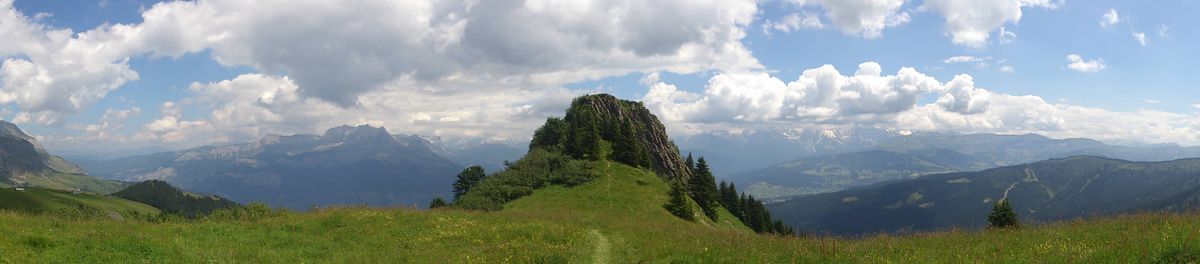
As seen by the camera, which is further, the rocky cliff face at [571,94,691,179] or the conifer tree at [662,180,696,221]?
the rocky cliff face at [571,94,691,179]

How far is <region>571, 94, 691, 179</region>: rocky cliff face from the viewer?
344 feet

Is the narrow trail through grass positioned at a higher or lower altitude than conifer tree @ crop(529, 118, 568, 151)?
lower

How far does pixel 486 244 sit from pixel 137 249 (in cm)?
1119

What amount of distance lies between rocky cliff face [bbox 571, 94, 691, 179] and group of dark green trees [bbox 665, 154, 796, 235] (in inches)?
316

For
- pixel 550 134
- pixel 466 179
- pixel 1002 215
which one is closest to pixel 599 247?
pixel 1002 215

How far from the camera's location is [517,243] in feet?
69.1

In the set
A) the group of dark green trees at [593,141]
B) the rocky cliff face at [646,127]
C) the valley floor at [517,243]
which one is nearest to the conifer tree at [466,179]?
the group of dark green trees at [593,141]

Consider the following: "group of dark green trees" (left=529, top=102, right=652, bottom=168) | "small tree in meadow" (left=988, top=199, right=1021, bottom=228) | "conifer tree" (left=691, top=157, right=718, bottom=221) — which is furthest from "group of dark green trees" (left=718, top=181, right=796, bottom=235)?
"small tree in meadow" (left=988, top=199, right=1021, bottom=228)

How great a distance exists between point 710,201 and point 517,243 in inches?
2355

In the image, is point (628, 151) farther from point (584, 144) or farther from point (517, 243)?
point (517, 243)

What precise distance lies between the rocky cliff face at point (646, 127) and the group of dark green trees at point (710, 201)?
8034 millimetres

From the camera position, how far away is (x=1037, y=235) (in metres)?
15.8

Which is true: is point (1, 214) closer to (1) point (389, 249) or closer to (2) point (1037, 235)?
(1) point (389, 249)

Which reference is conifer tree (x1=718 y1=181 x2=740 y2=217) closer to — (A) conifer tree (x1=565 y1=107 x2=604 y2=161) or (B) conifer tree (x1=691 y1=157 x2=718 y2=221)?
(B) conifer tree (x1=691 y1=157 x2=718 y2=221)
